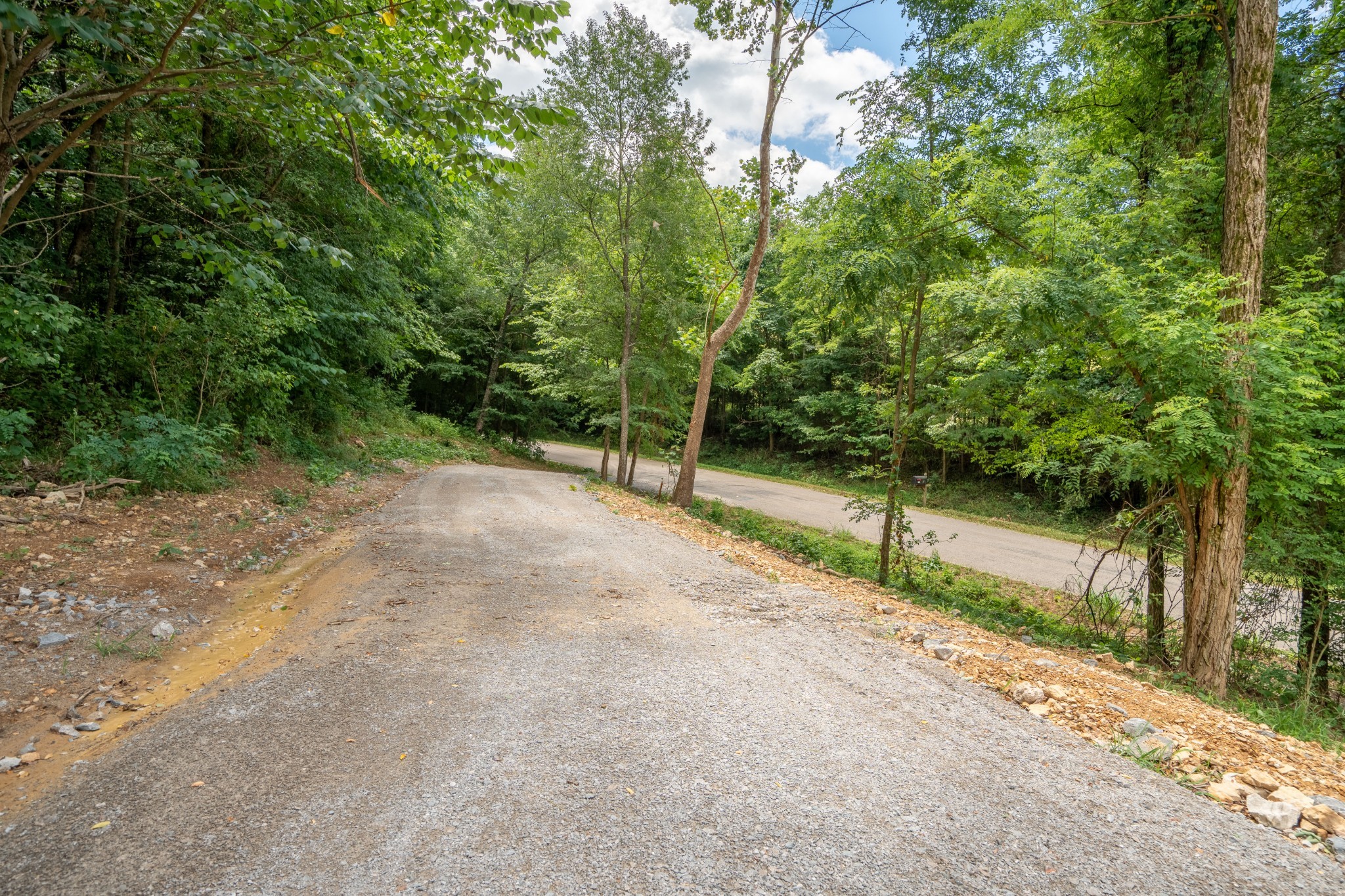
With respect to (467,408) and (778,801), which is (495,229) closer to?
(467,408)

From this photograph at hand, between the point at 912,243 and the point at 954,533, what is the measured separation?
6.83m

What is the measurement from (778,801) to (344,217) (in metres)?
11.6

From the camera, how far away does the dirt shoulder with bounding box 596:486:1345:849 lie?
262 centimetres

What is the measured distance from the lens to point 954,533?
11180 millimetres

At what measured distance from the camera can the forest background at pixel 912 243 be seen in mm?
3199

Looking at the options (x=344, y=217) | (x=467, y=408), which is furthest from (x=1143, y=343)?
(x=467, y=408)

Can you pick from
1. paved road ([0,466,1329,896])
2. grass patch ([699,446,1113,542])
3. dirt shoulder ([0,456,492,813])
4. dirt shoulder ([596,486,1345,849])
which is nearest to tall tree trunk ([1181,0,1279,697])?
dirt shoulder ([596,486,1345,849])

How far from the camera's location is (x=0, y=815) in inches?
79.2

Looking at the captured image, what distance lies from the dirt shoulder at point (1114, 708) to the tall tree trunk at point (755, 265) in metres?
5.93

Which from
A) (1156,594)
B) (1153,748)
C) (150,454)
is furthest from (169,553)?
(1156,594)

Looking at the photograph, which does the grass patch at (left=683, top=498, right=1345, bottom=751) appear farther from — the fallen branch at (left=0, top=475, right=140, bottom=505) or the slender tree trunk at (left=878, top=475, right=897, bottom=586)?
the fallen branch at (left=0, top=475, right=140, bottom=505)

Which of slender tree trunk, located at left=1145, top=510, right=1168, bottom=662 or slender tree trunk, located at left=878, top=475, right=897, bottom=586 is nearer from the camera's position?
slender tree trunk, located at left=1145, top=510, right=1168, bottom=662

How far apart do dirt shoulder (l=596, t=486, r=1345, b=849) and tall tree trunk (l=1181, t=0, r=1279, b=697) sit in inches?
30.9

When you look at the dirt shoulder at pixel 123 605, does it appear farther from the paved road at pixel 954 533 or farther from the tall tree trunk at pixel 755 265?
the paved road at pixel 954 533
